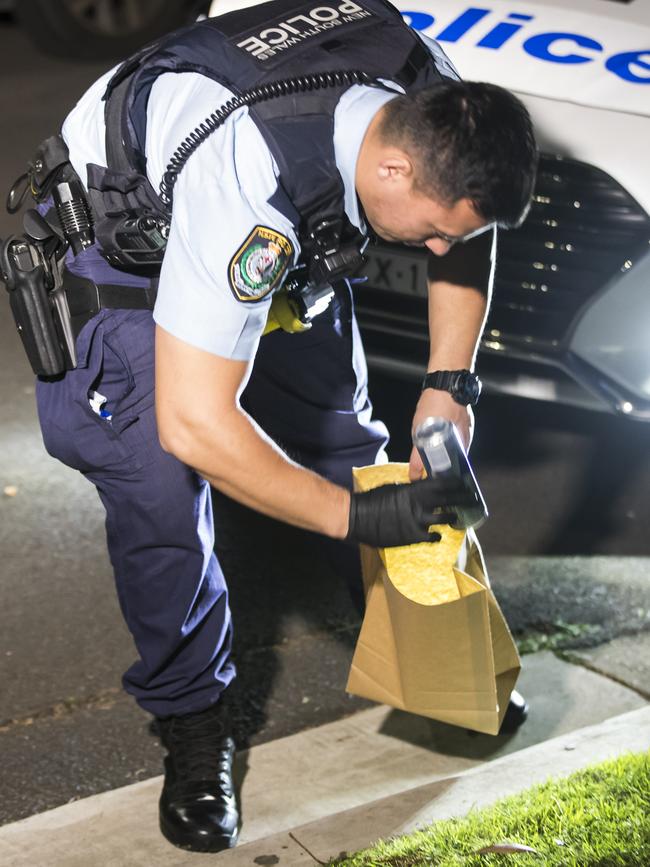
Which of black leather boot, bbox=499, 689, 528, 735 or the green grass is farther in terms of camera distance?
black leather boot, bbox=499, 689, 528, 735

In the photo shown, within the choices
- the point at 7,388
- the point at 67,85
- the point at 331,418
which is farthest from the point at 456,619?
the point at 67,85

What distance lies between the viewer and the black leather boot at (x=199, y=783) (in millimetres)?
2488

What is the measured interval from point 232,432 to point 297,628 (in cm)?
129

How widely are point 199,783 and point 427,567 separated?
69cm

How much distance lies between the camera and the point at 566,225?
3318 millimetres

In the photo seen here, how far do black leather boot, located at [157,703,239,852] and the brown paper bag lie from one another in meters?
0.34

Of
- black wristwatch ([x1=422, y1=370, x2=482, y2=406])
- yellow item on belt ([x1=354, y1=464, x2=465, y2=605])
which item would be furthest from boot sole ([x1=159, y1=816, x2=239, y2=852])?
black wristwatch ([x1=422, y1=370, x2=482, y2=406])

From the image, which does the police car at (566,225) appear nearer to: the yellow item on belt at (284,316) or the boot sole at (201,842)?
the yellow item on belt at (284,316)

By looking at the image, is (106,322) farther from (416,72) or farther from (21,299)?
(416,72)

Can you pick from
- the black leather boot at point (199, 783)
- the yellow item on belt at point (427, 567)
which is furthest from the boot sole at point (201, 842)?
the yellow item on belt at point (427, 567)

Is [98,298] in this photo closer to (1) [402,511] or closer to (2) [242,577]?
(1) [402,511]

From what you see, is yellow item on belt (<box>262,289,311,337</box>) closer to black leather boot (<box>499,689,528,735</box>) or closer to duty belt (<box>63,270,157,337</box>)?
duty belt (<box>63,270,157,337</box>)

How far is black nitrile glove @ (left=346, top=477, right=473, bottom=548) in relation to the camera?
217cm

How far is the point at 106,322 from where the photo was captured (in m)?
2.39
